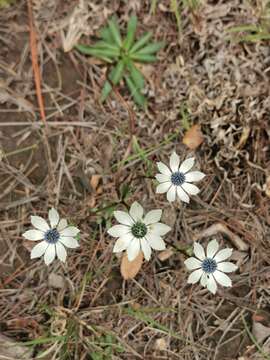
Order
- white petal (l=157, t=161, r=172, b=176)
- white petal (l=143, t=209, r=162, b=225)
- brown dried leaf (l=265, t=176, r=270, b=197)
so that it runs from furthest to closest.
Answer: brown dried leaf (l=265, t=176, r=270, b=197) < white petal (l=157, t=161, r=172, b=176) < white petal (l=143, t=209, r=162, b=225)

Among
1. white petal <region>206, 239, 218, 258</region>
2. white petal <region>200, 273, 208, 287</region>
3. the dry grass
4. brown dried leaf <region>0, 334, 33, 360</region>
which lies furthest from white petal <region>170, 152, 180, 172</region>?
brown dried leaf <region>0, 334, 33, 360</region>

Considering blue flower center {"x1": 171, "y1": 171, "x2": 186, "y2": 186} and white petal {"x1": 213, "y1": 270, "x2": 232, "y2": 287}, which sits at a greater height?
blue flower center {"x1": 171, "y1": 171, "x2": 186, "y2": 186}

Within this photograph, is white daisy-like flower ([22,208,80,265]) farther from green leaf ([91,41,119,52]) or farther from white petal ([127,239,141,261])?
green leaf ([91,41,119,52])

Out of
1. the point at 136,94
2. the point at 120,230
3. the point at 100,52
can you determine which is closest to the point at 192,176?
the point at 120,230

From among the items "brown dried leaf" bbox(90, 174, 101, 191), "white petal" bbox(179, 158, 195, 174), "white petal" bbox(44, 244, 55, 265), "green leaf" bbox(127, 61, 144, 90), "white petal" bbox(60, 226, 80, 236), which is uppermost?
"green leaf" bbox(127, 61, 144, 90)

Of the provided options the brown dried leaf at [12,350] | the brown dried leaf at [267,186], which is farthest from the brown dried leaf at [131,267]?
the brown dried leaf at [267,186]

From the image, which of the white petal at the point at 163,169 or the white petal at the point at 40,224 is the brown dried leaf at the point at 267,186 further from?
the white petal at the point at 40,224

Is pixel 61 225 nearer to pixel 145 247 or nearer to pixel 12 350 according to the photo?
pixel 145 247

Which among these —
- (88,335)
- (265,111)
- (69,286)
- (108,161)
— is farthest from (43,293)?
(265,111)
